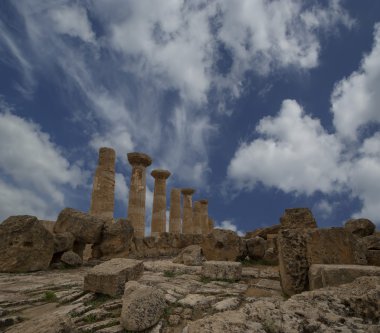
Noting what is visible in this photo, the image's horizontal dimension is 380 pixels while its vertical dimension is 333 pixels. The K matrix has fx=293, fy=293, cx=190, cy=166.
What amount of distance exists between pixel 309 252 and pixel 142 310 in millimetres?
3063

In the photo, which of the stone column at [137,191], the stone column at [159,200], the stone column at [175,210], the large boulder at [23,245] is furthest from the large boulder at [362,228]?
the stone column at [175,210]

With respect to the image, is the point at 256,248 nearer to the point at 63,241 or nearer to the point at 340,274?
the point at 63,241

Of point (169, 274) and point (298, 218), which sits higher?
point (298, 218)

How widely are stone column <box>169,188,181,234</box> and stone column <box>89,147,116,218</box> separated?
10.5 m

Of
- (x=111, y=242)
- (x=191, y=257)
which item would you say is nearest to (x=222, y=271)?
(x=191, y=257)

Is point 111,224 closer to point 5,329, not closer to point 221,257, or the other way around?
point 221,257

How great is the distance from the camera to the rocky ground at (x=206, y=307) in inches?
98.3

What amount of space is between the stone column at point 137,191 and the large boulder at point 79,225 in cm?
854

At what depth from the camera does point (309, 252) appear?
5086 millimetres

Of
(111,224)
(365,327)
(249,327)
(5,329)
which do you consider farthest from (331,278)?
(111,224)

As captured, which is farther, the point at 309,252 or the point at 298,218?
the point at 298,218

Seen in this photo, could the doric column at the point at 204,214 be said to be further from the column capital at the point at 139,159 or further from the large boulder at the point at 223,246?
the large boulder at the point at 223,246

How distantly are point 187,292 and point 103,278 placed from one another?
151cm

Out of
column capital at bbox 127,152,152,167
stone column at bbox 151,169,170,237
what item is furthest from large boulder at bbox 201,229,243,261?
stone column at bbox 151,169,170,237
